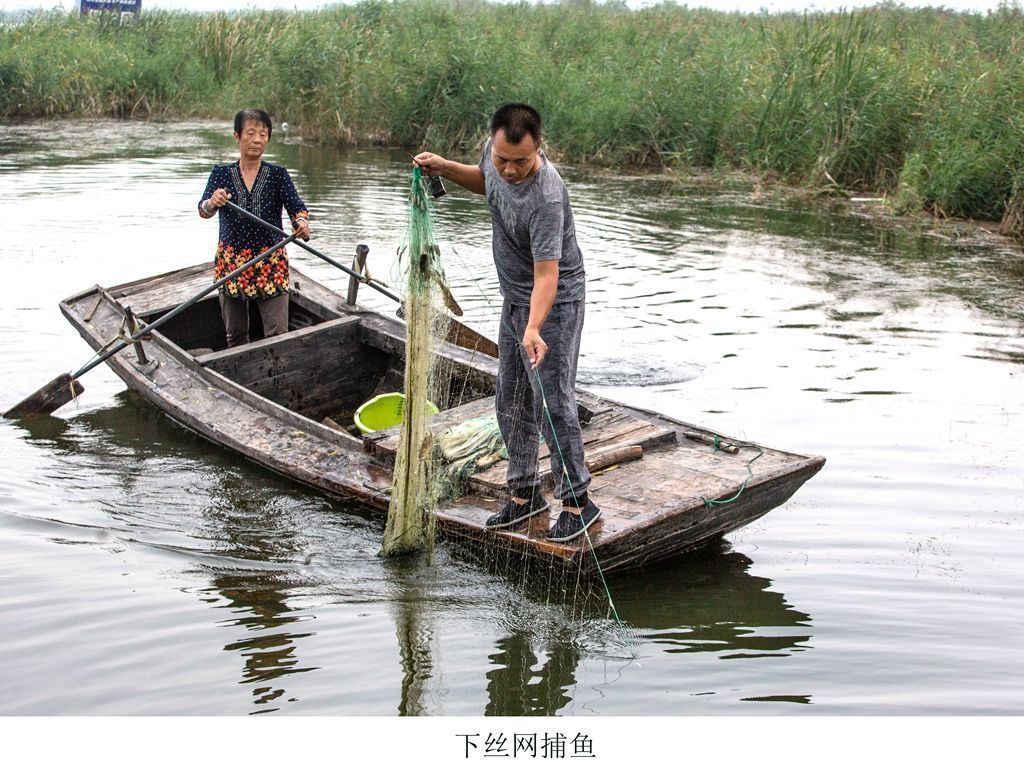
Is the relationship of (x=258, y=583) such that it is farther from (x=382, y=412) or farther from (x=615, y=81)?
(x=615, y=81)

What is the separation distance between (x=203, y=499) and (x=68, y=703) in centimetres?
193

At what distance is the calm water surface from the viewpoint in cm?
397

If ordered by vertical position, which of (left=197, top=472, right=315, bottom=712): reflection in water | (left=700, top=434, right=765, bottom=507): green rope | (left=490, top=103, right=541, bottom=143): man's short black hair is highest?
(left=490, top=103, right=541, bottom=143): man's short black hair

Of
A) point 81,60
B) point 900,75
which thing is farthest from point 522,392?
point 81,60

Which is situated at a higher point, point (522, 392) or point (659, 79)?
point (659, 79)

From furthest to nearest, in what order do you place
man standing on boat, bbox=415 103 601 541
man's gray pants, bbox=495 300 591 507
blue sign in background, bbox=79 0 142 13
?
blue sign in background, bbox=79 0 142 13
man's gray pants, bbox=495 300 591 507
man standing on boat, bbox=415 103 601 541

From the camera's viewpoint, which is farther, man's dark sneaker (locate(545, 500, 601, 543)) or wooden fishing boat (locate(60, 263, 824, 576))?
wooden fishing boat (locate(60, 263, 824, 576))

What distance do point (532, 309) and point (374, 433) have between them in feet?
5.10

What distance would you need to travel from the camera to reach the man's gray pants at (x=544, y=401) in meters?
4.30

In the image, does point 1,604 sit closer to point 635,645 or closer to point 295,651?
point 295,651

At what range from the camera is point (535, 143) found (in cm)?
395

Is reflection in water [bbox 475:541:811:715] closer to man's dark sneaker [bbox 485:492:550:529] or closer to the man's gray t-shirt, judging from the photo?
man's dark sneaker [bbox 485:492:550:529]

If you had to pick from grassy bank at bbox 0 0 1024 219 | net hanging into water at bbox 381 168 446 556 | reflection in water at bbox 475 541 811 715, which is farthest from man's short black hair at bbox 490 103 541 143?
grassy bank at bbox 0 0 1024 219

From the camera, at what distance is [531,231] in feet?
13.3
